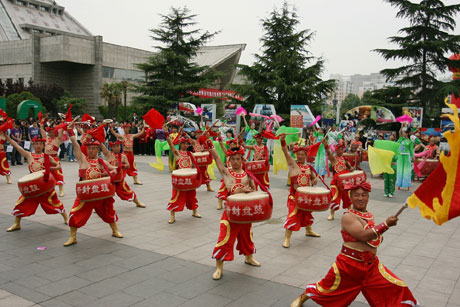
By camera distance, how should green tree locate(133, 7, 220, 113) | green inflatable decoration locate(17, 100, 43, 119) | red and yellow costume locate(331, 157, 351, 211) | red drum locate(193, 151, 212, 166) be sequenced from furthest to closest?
1. green tree locate(133, 7, 220, 113)
2. green inflatable decoration locate(17, 100, 43, 119)
3. red drum locate(193, 151, 212, 166)
4. red and yellow costume locate(331, 157, 351, 211)


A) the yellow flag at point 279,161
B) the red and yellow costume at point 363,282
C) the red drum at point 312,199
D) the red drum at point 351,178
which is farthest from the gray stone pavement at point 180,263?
the yellow flag at point 279,161

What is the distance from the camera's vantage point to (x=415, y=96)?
21.4m

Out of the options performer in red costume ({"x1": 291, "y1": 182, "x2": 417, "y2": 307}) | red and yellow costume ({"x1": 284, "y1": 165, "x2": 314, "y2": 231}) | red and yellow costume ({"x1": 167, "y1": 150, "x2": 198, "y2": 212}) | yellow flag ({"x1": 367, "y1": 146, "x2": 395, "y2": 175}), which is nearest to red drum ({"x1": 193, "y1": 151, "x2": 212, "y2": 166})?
red and yellow costume ({"x1": 167, "y1": 150, "x2": 198, "y2": 212})

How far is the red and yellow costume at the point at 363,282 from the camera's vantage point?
354cm

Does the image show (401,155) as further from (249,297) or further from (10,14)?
(10,14)

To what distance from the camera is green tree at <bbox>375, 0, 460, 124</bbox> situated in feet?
64.7

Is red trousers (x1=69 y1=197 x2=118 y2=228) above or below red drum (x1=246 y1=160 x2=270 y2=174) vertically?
below

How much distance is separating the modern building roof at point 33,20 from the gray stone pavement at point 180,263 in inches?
2278

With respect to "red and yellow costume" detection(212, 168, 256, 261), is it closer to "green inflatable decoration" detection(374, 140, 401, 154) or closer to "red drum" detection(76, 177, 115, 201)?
"red drum" detection(76, 177, 115, 201)

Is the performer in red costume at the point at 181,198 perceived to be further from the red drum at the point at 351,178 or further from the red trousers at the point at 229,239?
the red drum at the point at 351,178

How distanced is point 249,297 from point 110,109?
3870 cm

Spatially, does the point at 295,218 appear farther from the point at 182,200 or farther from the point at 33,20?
the point at 33,20

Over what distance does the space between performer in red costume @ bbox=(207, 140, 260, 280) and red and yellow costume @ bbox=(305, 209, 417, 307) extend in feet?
5.14

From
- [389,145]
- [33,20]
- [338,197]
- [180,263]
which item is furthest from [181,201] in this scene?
[33,20]
